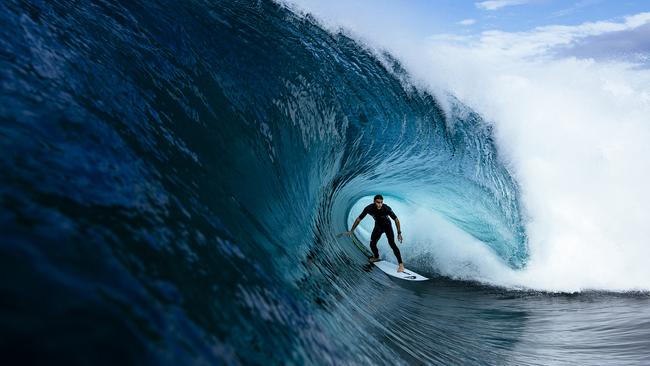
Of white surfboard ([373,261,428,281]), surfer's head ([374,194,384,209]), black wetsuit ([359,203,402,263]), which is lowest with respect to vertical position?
white surfboard ([373,261,428,281])

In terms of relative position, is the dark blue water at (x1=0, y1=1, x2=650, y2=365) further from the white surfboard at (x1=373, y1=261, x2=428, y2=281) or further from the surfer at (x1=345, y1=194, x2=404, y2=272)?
the surfer at (x1=345, y1=194, x2=404, y2=272)

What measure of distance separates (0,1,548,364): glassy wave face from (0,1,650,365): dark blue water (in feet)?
0.04

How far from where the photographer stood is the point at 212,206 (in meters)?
3.11

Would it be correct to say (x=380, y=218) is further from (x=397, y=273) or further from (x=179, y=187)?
(x=179, y=187)

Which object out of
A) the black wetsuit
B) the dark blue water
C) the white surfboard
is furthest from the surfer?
the dark blue water

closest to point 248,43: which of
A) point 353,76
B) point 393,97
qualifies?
point 353,76

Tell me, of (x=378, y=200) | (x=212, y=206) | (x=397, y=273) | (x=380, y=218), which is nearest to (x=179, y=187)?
(x=212, y=206)

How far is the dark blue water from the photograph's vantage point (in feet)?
5.24

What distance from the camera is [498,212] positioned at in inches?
385

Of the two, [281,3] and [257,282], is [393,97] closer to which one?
[281,3]

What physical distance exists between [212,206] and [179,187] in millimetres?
299

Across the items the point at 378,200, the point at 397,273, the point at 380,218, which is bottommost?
the point at 397,273

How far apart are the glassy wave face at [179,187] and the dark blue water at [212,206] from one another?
13 millimetres

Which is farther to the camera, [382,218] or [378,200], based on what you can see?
[382,218]
